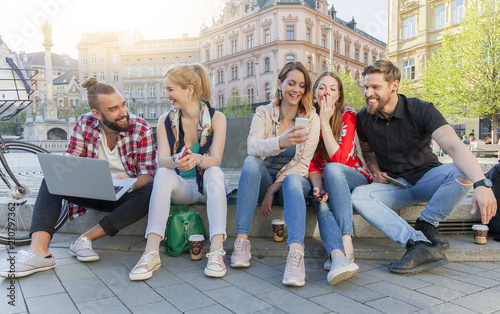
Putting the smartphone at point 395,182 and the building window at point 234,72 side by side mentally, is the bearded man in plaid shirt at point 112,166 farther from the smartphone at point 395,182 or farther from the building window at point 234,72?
the building window at point 234,72

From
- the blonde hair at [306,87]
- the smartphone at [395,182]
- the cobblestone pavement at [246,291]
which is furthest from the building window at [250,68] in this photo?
the cobblestone pavement at [246,291]

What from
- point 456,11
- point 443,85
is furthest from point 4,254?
point 456,11

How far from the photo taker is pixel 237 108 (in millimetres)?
42906

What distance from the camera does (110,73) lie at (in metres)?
68.1

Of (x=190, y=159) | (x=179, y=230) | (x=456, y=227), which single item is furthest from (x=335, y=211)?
(x=456, y=227)

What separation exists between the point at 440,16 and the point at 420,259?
31832 millimetres

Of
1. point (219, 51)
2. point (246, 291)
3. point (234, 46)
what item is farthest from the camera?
point (219, 51)

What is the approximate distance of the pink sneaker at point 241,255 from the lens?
2787 millimetres

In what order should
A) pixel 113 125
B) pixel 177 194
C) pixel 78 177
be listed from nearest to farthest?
pixel 78 177
pixel 177 194
pixel 113 125

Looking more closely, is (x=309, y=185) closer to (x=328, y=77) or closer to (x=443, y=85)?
(x=328, y=77)

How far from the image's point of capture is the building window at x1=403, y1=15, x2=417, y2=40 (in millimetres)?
30844

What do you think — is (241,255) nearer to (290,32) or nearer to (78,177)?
(78,177)

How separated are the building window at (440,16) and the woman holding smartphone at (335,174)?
101 ft

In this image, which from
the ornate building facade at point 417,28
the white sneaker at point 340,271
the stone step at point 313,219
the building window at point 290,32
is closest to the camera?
the white sneaker at point 340,271
